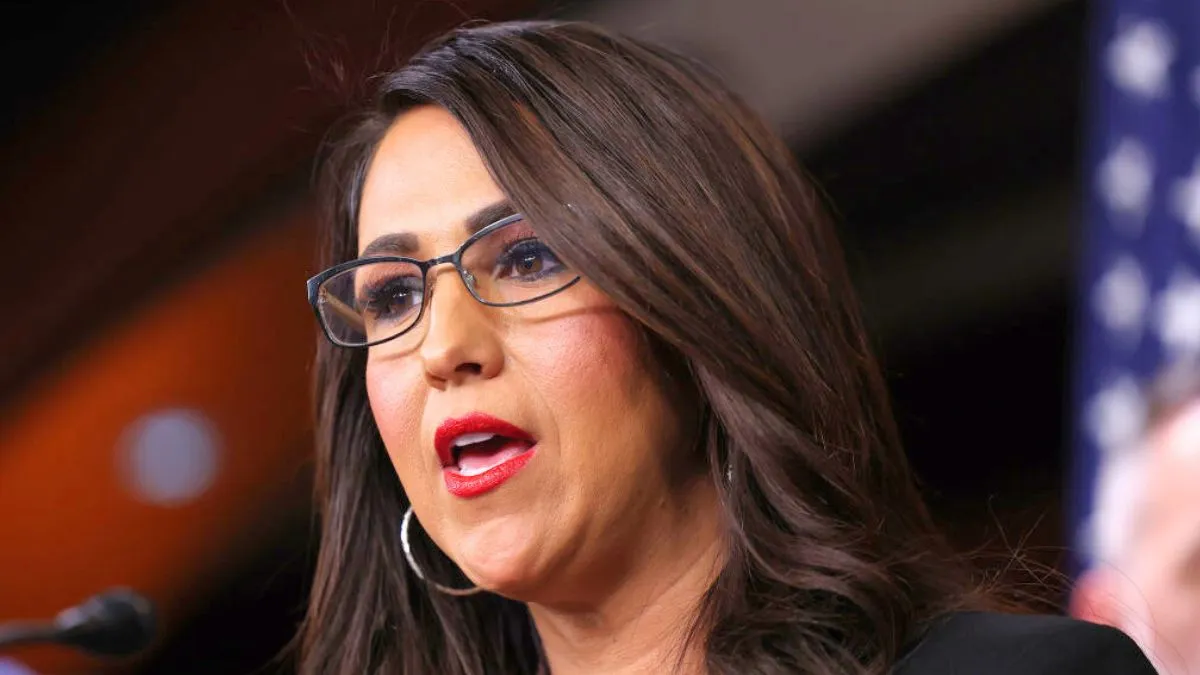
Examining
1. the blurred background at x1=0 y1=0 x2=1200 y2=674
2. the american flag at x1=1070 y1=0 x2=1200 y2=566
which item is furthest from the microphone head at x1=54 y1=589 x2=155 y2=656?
the american flag at x1=1070 y1=0 x2=1200 y2=566

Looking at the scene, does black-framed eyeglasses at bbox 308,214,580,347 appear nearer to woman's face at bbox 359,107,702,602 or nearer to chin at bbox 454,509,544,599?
woman's face at bbox 359,107,702,602

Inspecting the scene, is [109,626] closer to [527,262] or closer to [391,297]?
[391,297]

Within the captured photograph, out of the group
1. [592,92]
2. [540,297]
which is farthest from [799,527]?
[592,92]

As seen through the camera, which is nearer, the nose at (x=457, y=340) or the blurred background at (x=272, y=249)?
the nose at (x=457, y=340)

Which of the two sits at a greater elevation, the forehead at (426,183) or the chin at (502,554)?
the forehead at (426,183)

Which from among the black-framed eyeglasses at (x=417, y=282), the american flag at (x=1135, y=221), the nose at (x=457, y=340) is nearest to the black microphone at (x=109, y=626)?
the black-framed eyeglasses at (x=417, y=282)

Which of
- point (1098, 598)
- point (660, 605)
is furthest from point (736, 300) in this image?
point (1098, 598)

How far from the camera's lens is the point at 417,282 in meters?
1.59

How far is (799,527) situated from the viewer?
1.50m

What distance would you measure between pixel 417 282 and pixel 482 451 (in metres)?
0.23

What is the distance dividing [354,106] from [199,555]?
114cm

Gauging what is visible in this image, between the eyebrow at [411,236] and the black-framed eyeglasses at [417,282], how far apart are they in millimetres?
13

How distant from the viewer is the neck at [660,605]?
1.55m

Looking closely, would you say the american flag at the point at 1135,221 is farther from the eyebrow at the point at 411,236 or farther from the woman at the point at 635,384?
the eyebrow at the point at 411,236
